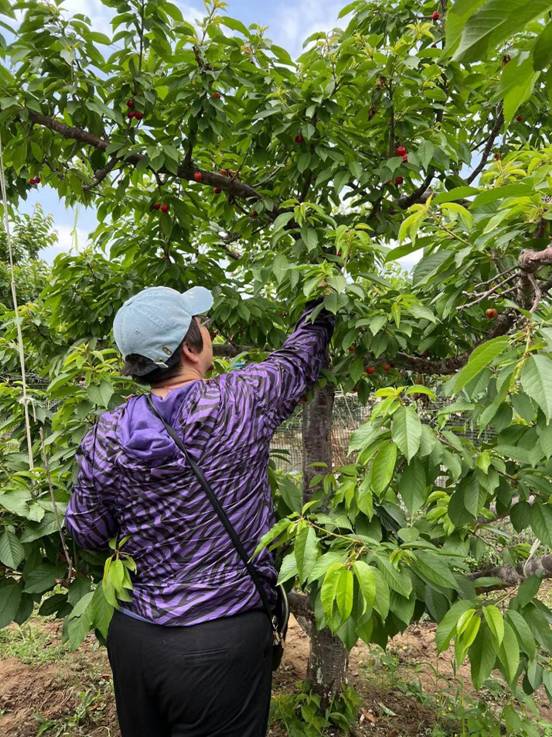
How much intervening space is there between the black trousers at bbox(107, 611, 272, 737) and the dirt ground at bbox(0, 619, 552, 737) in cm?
131

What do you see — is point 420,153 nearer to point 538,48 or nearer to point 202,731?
point 538,48

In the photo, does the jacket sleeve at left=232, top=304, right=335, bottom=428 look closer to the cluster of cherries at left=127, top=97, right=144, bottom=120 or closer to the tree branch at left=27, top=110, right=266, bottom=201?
the tree branch at left=27, top=110, right=266, bottom=201

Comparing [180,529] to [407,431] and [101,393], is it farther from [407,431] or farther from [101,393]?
[407,431]

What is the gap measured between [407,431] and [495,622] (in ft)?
1.52

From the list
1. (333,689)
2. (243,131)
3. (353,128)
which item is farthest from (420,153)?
(333,689)

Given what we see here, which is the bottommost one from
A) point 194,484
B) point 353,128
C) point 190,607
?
point 190,607

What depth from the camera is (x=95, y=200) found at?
2930 millimetres

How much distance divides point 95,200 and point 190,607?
2374 millimetres

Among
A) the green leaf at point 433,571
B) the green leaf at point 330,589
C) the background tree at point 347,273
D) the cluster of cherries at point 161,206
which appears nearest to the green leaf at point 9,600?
the background tree at point 347,273

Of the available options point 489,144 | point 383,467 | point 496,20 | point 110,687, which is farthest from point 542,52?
point 110,687

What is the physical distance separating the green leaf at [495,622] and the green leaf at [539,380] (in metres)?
0.51

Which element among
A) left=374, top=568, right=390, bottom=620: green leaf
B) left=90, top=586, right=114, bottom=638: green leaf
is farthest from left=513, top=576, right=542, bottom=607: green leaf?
left=90, top=586, right=114, bottom=638: green leaf

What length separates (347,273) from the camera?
2.01 m

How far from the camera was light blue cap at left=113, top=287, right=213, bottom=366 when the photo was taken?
1464mm
